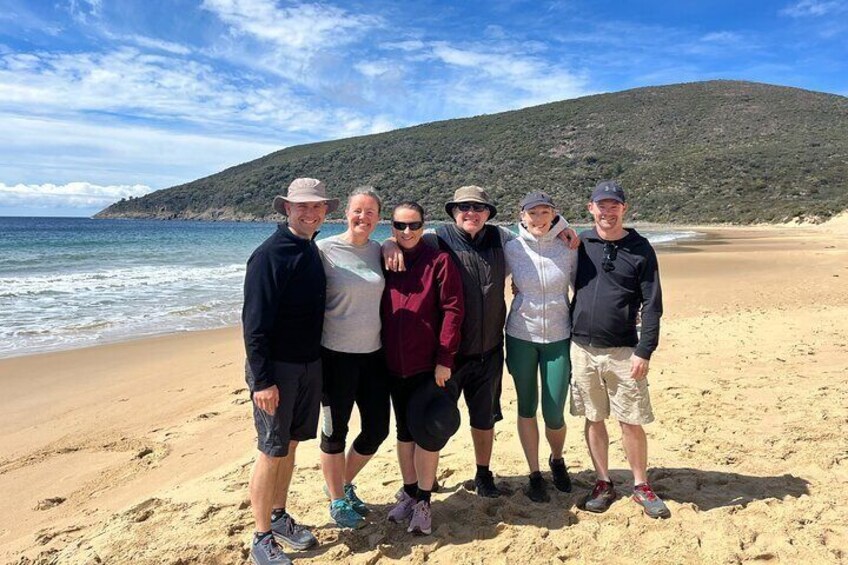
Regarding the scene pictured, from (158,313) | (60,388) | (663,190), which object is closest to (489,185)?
(663,190)

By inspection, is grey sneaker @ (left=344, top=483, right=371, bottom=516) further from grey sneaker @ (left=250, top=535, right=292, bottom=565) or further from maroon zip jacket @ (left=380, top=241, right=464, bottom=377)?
maroon zip jacket @ (left=380, top=241, right=464, bottom=377)

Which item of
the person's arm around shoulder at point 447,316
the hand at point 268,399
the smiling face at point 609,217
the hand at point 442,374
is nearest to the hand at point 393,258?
the person's arm around shoulder at point 447,316

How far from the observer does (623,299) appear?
135 inches

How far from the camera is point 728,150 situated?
2452 inches

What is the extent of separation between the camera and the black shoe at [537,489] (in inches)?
147

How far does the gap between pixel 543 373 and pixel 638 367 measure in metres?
0.62

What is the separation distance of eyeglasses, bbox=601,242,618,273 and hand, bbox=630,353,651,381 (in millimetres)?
552

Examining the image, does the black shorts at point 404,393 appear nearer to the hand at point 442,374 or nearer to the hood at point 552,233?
the hand at point 442,374

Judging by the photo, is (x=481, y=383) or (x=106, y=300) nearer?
(x=481, y=383)

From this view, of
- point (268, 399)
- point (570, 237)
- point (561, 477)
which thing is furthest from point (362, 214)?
point (561, 477)

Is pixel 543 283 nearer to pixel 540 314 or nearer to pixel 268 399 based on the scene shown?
pixel 540 314

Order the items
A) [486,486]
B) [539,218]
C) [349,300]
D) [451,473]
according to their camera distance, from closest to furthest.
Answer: [349,300]
[539,218]
[486,486]
[451,473]

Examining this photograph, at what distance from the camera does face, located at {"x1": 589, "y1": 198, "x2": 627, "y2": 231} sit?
3.46 meters

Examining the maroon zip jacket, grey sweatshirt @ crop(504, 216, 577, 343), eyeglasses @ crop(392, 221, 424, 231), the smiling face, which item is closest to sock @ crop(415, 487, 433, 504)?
the maroon zip jacket
